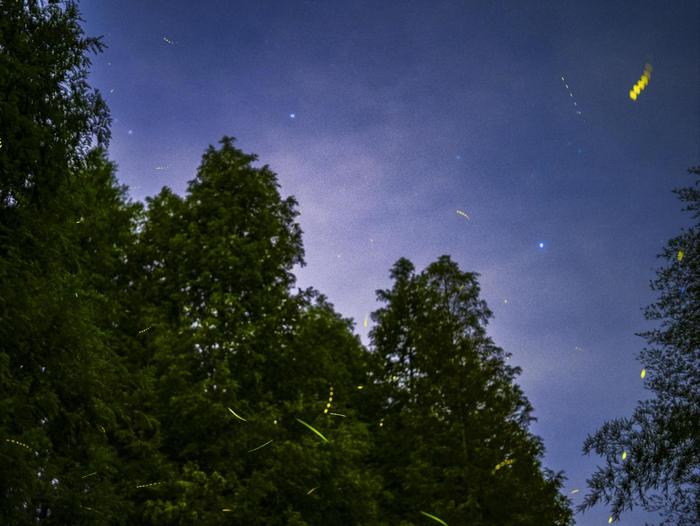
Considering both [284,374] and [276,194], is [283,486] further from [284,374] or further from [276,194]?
[276,194]

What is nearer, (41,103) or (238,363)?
(41,103)

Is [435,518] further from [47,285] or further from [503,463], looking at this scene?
[47,285]

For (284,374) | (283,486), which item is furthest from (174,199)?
(283,486)

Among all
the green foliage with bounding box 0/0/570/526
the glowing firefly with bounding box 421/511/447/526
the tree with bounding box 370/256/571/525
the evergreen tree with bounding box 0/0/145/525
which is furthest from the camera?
the tree with bounding box 370/256/571/525

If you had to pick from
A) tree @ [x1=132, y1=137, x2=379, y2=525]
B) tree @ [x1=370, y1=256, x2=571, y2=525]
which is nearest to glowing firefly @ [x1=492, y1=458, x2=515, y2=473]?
tree @ [x1=370, y1=256, x2=571, y2=525]

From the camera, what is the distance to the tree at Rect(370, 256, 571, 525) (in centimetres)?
2080

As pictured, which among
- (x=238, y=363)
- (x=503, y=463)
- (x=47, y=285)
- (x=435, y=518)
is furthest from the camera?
(x=503, y=463)

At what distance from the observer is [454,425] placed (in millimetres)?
22094

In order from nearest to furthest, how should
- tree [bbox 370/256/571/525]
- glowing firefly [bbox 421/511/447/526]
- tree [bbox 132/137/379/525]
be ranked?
tree [bbox 132/137/379/525] → glowing firefly [bbox 421/511/447/526] → tree [bbox 370/256/571/525]

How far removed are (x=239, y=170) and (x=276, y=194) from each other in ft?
4.37

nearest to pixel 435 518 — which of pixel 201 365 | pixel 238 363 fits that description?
pixel 238 363

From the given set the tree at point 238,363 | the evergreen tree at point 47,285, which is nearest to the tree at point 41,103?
the evergreen tree at point 47,285

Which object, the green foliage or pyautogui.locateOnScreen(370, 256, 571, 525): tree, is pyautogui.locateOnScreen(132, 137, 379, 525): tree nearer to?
the green foliage

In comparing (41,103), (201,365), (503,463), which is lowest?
(503,463)
